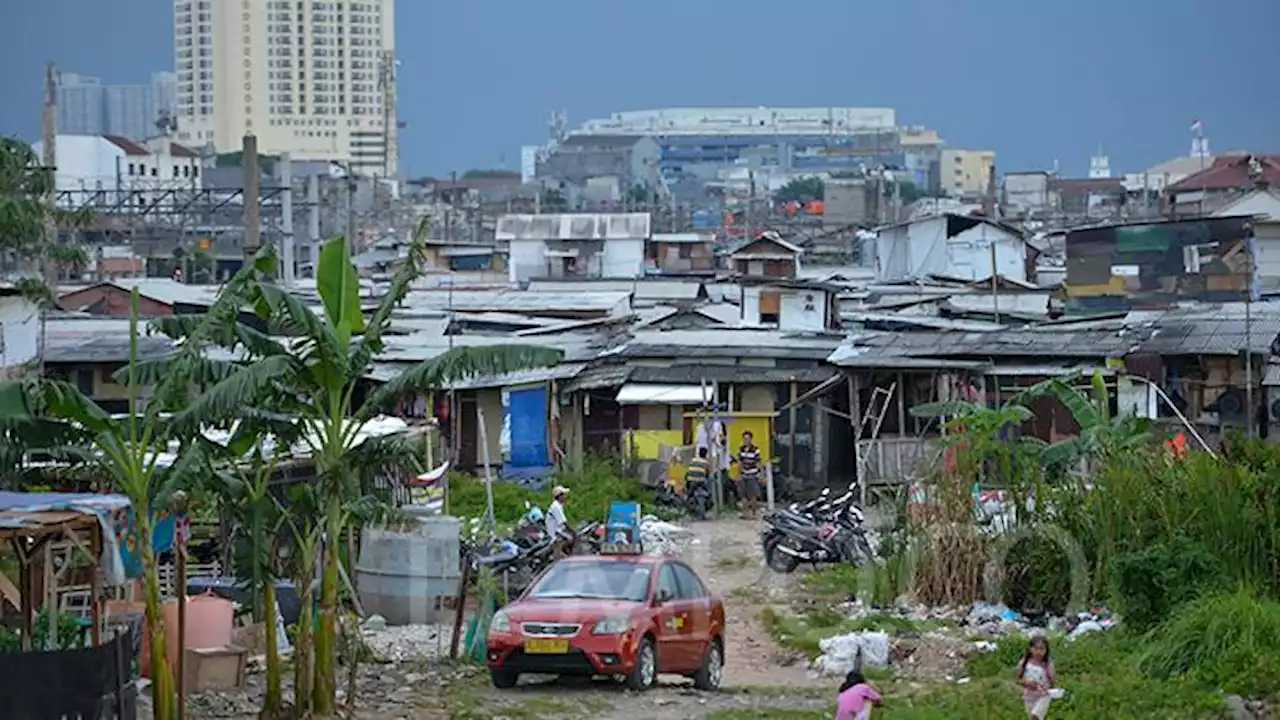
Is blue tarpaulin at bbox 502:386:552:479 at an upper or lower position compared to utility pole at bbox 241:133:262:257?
lower

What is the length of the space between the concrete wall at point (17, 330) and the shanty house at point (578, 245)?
130 feet

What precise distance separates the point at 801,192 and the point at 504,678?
138 m

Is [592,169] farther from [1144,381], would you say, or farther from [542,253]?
[1144,381]

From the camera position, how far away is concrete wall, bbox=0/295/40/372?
2531cm

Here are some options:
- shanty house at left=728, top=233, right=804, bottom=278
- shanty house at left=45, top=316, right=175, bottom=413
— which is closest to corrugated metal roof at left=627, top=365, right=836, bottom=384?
shanty house at left=45, top=316, right=175, bottom=413

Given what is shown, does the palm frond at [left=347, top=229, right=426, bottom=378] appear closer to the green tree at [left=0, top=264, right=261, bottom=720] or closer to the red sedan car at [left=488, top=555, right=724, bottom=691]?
the green tree at [left=0, top=264, right=261, bottom=720]

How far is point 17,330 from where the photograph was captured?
26.0 metres

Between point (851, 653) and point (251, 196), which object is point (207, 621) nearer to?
point (851, 653)

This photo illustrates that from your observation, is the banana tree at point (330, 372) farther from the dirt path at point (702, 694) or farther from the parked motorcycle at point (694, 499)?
the parked motorcycle at point (694, 499)

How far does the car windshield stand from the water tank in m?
3.09

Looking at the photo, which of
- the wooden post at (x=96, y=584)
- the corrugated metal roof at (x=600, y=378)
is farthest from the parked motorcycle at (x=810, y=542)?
the wooden post at (x=96, y=584)

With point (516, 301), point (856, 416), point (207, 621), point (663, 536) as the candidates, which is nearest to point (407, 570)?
point (207, 621)

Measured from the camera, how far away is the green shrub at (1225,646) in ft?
48.5

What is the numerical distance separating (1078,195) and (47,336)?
317ft
